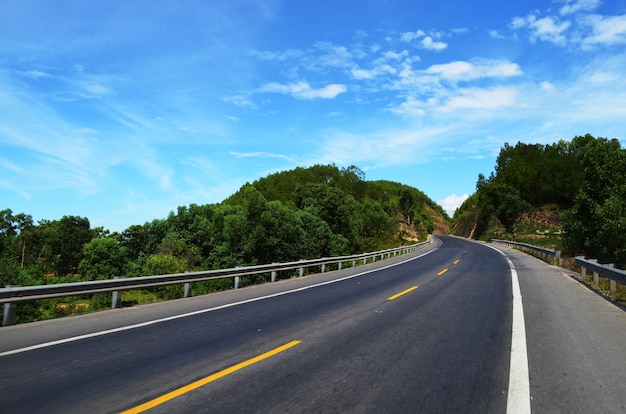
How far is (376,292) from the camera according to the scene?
12586mm

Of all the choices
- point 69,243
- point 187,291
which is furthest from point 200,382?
point 69,243

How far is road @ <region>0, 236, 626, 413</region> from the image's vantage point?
409 centimetres

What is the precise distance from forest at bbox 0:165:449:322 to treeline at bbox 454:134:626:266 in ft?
76.4

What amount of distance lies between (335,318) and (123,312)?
5587 millimetres

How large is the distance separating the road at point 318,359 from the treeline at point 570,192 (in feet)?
108

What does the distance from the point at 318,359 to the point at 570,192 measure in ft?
308

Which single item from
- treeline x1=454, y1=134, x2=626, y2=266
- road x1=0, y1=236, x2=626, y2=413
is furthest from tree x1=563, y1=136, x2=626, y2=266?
road x1=0, y1=236, x2=626, y2=413

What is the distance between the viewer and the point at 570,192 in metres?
82.6

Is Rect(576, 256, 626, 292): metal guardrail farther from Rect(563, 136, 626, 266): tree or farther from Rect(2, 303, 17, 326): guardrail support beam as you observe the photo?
Rect(563, 136, 626, 266): tree

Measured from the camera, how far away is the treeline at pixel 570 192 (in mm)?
36219

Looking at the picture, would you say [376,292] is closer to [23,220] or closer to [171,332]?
[171,332]

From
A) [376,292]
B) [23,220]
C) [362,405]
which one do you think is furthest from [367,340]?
[23,220]

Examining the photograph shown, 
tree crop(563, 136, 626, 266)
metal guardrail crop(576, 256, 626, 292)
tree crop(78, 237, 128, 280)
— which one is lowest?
tree crop(78, 237, 128, 280)

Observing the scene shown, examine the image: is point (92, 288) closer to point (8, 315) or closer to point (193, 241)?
point (8, 315)
